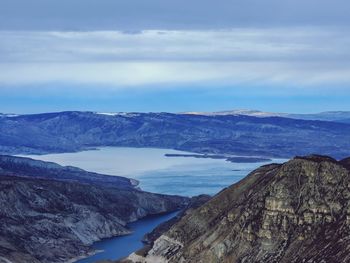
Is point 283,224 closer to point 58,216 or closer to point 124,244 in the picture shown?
point 124,244

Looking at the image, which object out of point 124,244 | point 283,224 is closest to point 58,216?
point 124,244

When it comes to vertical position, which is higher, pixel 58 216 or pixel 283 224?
pixel 283 224

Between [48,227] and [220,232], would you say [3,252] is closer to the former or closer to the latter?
[48,227]

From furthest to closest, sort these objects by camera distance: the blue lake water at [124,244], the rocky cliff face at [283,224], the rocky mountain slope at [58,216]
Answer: the rocky mountain slope at [58,216]
the blue lake water at [124,244]
the rocky cliff face at [283,224]

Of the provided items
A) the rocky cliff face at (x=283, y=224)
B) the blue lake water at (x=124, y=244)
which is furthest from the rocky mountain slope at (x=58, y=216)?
the rocky cliff face at (x=283, y=224)

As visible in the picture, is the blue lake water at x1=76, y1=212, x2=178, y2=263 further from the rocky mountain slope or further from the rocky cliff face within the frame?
the rocky cliff face

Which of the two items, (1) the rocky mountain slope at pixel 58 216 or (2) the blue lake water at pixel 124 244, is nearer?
(2) the blue lake water at pixel 124 244

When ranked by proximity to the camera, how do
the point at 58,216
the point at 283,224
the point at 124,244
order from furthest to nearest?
the point at 58,216
the point at 124,244
the point at 283,224

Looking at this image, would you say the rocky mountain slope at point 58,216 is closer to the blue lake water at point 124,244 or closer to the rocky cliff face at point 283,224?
the blue lake water at point 124,244
